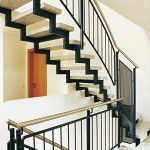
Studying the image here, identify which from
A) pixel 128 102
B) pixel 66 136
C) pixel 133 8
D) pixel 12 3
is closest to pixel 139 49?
pixel 128 102

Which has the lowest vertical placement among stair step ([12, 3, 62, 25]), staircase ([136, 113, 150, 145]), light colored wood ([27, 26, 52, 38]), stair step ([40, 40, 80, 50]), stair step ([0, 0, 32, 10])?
staircase ([136, 113, 150, 145])

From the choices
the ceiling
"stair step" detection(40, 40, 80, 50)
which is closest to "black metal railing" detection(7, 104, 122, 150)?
"stair step" detection(40, 40, 80, 50)

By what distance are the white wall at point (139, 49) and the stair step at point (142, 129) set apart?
41 centimetres

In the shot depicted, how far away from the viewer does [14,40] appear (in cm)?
618

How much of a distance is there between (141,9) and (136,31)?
2062mm

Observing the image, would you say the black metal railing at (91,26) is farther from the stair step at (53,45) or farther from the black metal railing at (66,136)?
the black metal railing at (66,136)

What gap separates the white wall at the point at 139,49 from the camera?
5.54 m

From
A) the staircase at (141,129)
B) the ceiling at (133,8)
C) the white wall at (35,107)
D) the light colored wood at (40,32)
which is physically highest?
the ceiling at (133,8)

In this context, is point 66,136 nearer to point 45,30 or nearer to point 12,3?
point 45,30

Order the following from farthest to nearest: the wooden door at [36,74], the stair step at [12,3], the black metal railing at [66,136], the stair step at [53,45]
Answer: the wooden door at [36,74] < the stair step at [53,45] < the stair step at [12,3] < the black metal railing at [66,136]

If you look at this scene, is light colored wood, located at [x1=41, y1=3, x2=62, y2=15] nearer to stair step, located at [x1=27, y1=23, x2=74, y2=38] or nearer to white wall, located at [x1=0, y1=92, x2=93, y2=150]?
stair step, located at [x1=27, y1=23, x2=74, y2=38]

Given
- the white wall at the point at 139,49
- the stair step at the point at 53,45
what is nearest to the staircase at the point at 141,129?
the white wall at the point at 139,49

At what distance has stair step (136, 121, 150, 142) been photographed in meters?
4.23

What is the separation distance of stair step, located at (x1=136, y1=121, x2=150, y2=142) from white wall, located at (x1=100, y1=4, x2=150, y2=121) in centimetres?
41
